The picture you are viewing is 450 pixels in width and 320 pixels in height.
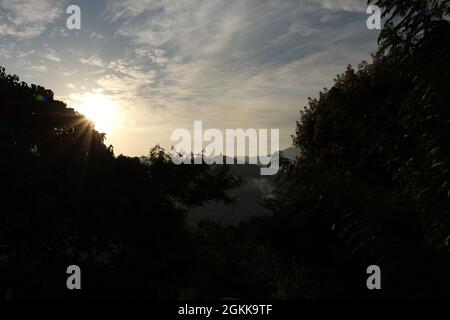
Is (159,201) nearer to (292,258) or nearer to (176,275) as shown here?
(176,275)

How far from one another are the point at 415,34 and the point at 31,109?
17.9 metres

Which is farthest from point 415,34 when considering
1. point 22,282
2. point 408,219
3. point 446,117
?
point 22,282

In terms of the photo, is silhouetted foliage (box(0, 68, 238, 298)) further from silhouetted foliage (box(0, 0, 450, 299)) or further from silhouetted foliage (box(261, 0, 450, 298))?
silhouetted foliage (box(261, 0, 450, 298))

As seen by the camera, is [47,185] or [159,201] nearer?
[47,185]

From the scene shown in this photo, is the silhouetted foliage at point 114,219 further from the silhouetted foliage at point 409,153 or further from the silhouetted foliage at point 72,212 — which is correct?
the silhouetted foliage at point 409,153

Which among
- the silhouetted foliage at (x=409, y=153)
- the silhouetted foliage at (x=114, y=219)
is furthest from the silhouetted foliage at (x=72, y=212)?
the silhouetted foliage at (x=409, y=153)

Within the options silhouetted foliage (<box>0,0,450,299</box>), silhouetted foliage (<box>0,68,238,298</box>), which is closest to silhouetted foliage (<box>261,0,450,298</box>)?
silhouetted foliage (<box>0,0,450,299</box>)

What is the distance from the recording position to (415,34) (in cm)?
287

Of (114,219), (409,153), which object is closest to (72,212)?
(114,219)

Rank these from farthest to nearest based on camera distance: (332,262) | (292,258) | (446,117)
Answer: (292,258)
(332,262)
(446,117)

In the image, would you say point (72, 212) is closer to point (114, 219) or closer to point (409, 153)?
point (114, 219)

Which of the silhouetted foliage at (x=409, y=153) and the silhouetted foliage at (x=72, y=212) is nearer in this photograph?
the silhouetted foliage at (x=409, y=153)

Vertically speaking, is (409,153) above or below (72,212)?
above
